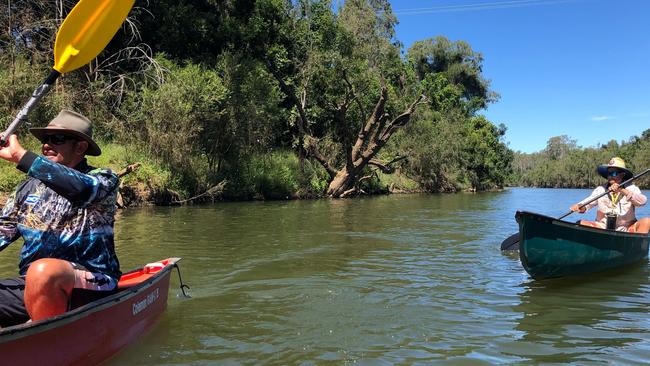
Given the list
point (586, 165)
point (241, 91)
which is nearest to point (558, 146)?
point (586, 165)

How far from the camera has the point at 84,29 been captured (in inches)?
170

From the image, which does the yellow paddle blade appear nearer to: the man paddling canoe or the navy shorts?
the man paddling canoe

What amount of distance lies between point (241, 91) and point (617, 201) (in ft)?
50.4

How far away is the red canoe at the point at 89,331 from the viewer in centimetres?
285

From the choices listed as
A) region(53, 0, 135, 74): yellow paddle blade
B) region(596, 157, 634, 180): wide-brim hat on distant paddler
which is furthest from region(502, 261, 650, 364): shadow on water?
region(53, 0, 135, 74): yellow paddle blade

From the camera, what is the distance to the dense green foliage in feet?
57.4

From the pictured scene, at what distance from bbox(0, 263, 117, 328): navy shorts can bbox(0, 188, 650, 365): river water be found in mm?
732

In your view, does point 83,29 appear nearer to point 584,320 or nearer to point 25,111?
point 25,111

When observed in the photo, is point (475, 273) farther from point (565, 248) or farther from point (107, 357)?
point (107, 357)

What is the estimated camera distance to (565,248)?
6.78 m

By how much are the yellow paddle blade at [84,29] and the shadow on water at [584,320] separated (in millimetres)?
4262

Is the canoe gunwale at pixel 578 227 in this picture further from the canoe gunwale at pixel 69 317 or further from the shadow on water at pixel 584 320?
the canoe gunwale at pixel 69 317

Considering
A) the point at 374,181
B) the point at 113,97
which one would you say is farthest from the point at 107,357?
the point at 374,181

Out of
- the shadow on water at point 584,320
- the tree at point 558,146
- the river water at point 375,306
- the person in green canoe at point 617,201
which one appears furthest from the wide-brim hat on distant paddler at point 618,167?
the tree at point 558,146
